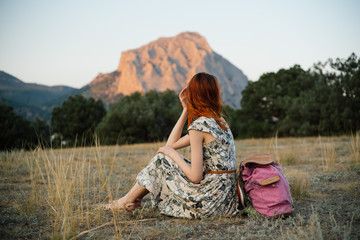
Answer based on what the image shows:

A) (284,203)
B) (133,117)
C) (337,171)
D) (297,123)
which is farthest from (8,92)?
(133,117)

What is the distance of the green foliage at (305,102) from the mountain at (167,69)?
247 ft

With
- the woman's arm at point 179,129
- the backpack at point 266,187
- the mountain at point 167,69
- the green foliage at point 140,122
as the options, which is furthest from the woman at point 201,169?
the mountain at point 167,69

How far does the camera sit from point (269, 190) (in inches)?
105

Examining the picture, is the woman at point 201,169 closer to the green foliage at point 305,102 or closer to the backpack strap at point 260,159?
the backpack strap at point 260,159

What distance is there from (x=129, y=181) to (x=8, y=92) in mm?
2309

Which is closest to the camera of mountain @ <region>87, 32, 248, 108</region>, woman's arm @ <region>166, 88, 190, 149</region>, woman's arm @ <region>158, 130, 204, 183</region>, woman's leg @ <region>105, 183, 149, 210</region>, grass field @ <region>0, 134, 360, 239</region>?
grass field @ <region>0, 134, 360, 239</region>

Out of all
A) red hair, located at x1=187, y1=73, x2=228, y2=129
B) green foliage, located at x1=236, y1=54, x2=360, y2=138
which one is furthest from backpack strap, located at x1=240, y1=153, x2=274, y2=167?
green foliage, located at x1=236, y1=54, x2=360, y2=138

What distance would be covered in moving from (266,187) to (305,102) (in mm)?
16505

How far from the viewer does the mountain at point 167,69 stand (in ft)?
352

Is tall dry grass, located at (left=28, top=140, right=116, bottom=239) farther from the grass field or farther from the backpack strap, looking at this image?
the backpack strap

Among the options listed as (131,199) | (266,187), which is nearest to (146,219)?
(131,199)

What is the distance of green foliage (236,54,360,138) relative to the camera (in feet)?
48.4

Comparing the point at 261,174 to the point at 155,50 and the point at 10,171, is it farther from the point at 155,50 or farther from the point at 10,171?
the point at 155,50

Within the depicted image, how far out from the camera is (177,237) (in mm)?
2377
